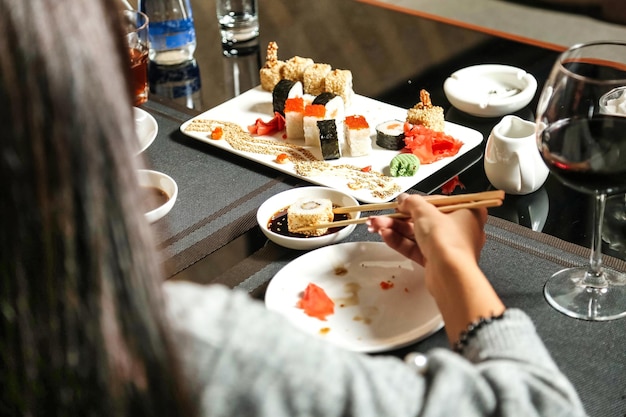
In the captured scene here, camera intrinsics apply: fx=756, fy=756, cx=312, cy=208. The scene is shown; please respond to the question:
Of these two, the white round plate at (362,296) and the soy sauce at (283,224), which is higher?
the white round plate at (362,296)

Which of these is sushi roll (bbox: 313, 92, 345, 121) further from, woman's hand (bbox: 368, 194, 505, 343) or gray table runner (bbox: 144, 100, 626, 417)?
woman's hand (bbox: 368, 194, 505, 343)

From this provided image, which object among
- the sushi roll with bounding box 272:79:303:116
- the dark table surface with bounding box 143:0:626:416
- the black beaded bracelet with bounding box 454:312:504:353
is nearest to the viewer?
the black beaded bracelet with bounding box 454:312:504:353

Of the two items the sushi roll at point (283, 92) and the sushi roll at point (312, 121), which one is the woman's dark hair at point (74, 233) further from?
the sushi roll at point (283, 92)

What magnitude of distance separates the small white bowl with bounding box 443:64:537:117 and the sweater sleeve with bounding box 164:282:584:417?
951 millimetres

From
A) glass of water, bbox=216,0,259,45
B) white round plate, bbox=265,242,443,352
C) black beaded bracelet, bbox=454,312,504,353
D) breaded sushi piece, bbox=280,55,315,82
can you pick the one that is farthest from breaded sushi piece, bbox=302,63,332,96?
black beaded bracelet, bbox=454,312,504,353

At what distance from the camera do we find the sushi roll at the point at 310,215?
3.99 feet

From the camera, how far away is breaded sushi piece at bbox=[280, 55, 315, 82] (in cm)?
175

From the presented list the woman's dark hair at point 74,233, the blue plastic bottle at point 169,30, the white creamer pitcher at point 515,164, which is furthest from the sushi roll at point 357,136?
the woman's dark hair at point 74,233

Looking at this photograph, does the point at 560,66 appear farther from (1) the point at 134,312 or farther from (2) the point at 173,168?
(2) the point at 173,168

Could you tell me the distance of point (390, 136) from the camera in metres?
1.52

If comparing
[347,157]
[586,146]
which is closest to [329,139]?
[347,157]

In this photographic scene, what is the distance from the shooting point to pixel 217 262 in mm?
1204

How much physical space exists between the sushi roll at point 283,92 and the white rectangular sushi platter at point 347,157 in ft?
0.13

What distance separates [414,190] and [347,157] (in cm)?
19
